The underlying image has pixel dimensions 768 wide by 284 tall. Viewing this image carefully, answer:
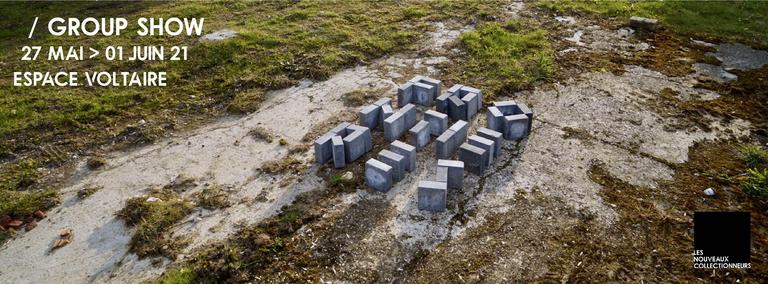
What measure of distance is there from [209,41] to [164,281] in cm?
601

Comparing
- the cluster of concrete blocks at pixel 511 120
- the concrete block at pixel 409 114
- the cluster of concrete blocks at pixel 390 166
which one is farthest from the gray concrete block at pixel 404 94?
the cluster of concrete blocks at pixel 390 166

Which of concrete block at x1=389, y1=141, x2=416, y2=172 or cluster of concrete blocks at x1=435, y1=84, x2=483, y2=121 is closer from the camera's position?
concrete block at x1=389, y1=141, x2=416, y2=172

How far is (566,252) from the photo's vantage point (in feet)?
15.0

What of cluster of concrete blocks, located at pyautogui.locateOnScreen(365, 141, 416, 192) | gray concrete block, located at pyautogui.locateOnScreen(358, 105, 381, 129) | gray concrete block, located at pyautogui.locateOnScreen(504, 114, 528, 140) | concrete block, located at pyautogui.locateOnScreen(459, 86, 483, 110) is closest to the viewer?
cluster of concrete blocks, located at pyautogui.locateOnScreen(365, 141, 416, 192)

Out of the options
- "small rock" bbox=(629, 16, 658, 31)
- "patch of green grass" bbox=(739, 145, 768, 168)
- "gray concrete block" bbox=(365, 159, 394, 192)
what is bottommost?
"patch of green grass" bbox=(739, 145, 768, 168)

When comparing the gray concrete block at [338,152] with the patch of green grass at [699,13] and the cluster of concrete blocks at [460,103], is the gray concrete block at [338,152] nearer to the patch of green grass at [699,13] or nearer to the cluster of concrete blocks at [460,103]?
the cluster of concrete blocks at [460,103]

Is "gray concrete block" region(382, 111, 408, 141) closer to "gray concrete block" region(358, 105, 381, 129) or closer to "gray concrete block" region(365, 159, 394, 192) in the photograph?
"gray concrete block" region(358, 105, 381, 129)

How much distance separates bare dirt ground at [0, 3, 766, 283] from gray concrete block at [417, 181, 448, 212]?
93 millimetres

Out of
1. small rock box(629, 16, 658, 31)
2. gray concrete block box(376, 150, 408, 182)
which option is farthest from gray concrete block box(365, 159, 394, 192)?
small rock box(629, 16, 658, 31)

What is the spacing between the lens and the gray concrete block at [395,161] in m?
5.45

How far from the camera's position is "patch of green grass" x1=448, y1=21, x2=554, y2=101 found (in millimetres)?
7668

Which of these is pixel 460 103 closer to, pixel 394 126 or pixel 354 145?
pixel 394 126

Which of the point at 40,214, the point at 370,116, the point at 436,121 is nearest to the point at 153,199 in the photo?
the point at 40,214

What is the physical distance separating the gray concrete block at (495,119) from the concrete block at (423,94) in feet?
3.24
